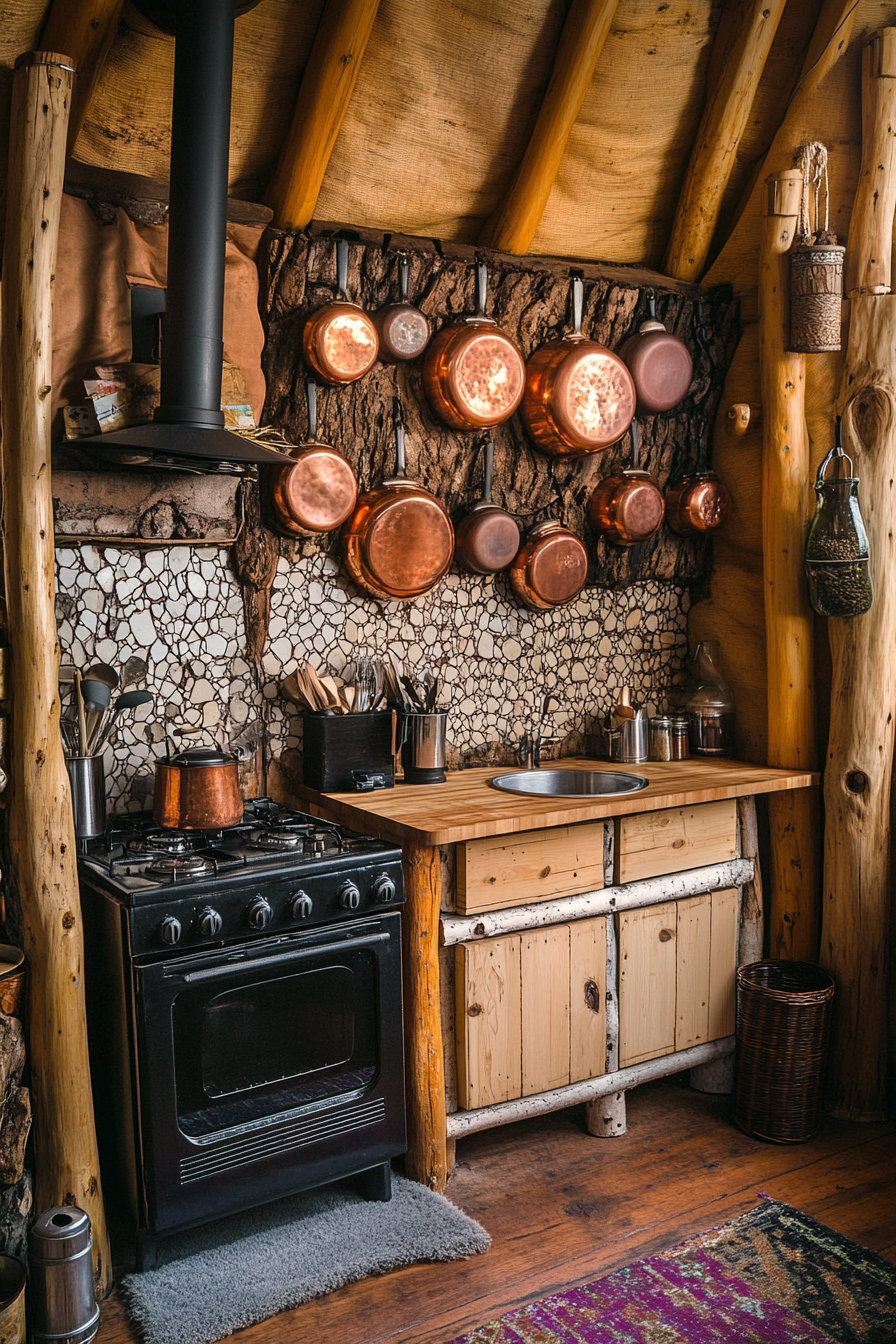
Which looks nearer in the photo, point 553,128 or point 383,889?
point 383,889

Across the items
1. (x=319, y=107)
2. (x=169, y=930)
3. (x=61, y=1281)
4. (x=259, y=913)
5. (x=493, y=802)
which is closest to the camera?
(x=61, y=1281)

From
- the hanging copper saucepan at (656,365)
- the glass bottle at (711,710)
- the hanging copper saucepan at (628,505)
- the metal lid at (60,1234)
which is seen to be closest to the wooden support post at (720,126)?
the hanging copper saucepan at (656,365)

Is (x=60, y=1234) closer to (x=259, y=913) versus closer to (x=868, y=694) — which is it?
(x=259, y=913)

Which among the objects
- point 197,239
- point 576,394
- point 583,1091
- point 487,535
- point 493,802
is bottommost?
point 583,1091

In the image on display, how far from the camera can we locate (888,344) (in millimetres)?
3232

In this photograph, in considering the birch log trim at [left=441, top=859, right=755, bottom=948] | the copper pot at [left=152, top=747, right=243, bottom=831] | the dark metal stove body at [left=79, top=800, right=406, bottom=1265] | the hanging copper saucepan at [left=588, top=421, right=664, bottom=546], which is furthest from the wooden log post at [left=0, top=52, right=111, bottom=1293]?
the hanging copper saucepan at [left=588, top=421, right=664, bottom=546]

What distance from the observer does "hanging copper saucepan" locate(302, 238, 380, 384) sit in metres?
3.01

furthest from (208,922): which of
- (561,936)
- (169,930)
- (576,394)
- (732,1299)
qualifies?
(576,394)

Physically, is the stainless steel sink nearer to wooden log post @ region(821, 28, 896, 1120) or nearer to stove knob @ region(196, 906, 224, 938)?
wooden log post @ region(821, 28, 896, 1120)

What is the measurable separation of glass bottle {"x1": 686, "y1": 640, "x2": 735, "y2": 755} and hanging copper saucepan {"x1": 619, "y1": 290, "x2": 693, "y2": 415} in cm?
89

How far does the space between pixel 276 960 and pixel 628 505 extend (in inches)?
78.6

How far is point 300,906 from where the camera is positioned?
2426 mm

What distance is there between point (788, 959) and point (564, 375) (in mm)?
2004

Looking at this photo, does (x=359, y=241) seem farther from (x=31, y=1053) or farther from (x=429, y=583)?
(x=31, y=1053)
